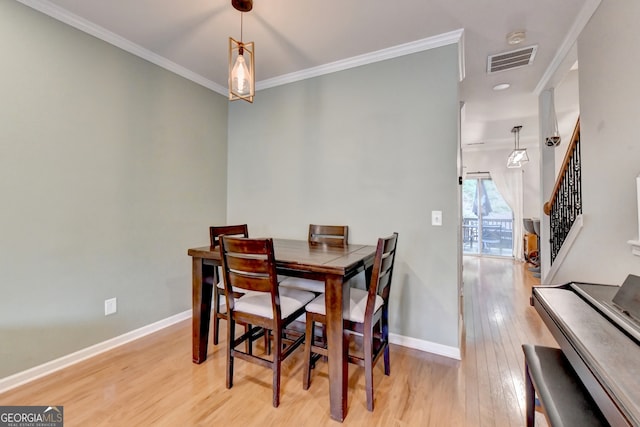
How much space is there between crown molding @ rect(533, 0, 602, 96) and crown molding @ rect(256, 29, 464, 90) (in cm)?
76

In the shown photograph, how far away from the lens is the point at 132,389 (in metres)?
1.81

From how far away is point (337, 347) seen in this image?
1.56m

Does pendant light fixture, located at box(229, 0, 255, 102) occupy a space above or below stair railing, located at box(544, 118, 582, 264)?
above

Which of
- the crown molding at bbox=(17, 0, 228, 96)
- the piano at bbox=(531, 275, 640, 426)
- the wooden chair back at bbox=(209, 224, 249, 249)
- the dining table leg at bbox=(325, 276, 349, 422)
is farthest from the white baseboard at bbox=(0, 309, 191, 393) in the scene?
the piano at bbox=(531, 275, 640, 426)

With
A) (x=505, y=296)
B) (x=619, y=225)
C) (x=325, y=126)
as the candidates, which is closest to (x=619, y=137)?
(x=619, y=225)

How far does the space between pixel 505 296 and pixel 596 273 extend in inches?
80.9

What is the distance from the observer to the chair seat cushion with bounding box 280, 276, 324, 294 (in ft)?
7.14

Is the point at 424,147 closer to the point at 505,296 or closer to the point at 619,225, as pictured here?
the point at 619,225

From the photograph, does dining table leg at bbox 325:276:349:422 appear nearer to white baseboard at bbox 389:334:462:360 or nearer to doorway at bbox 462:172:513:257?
white baseboard at bbox 389:334:462:360

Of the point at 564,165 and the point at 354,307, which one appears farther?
the point at 564,165

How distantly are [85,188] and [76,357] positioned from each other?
1270 mm

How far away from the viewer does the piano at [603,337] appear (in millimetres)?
687

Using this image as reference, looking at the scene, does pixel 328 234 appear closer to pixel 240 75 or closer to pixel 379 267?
pixel 379 267

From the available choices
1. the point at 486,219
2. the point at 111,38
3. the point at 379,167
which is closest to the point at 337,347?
the point at 379,167
